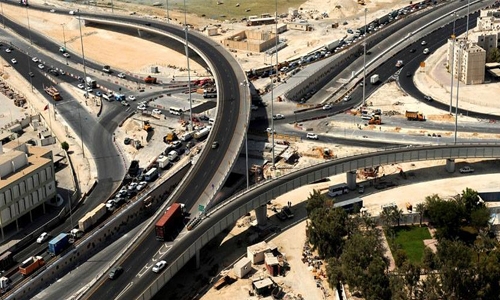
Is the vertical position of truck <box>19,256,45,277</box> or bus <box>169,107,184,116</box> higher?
bus <box>169,107,184,116</box>

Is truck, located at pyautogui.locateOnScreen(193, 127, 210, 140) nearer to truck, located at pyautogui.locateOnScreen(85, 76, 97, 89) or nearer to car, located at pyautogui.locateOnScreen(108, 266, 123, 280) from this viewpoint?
truck, located at pyautogui.locateOnScreen(85, 76, 97, 89)

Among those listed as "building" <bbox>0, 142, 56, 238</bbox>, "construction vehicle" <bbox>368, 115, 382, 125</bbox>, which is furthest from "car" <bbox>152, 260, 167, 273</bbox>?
"construction vehicle" <bbox>368, 115, 382, 125</bbox>

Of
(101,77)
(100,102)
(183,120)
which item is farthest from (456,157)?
(101,77)

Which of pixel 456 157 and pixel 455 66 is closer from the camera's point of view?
pixel 456 157

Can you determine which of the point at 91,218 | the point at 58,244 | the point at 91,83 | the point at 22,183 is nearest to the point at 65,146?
the point at 22,183

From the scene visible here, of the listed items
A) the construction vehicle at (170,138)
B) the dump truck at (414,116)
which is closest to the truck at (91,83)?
the construction vehicle at (170,138)

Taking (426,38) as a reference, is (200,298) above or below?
below

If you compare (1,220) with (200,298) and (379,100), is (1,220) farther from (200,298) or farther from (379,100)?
(379,100)
